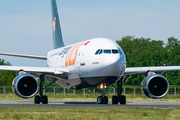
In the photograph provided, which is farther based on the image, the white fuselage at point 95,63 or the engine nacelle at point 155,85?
the engine nacelle at point 155,85

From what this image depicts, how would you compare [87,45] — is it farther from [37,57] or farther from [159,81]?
[37,57]

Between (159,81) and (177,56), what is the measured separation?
5222cm

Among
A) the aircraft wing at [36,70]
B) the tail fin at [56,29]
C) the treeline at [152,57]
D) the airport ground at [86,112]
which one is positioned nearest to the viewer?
the airport ground at [86,112]

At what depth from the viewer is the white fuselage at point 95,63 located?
18.3 meters

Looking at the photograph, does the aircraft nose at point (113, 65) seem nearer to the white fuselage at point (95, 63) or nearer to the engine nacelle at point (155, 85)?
Result: the white fuselage at point (95, 63)

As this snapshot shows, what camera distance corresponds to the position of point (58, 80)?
23.6m

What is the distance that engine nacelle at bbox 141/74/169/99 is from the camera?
19.1 meters

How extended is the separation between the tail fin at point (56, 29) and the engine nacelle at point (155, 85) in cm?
1319

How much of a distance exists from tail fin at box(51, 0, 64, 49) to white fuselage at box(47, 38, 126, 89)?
9534 mm

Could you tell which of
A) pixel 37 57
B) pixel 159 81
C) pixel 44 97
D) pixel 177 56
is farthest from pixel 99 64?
pixel 177 56

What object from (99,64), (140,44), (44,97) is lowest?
(44,97)

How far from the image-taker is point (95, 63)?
61.5 ft

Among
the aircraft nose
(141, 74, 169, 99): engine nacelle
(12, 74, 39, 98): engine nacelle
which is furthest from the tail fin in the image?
the aircraft nose

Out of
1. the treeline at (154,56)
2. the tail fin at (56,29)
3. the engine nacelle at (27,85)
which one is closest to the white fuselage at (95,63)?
the engine nacelle at (27,85)
